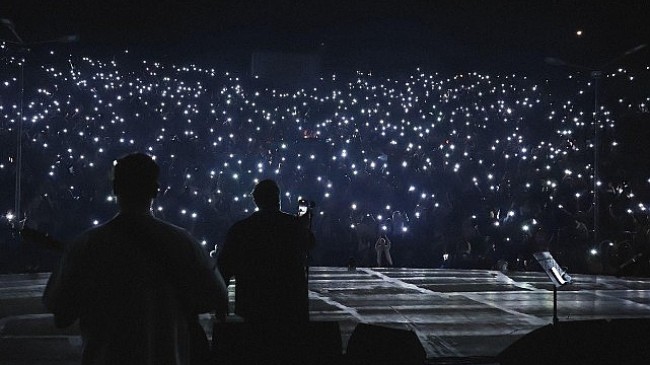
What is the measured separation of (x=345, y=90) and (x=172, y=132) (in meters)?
8.36

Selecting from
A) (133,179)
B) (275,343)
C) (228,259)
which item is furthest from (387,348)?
(133,179)

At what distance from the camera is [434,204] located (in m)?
22.0

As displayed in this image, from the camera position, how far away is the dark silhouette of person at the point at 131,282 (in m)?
3.14

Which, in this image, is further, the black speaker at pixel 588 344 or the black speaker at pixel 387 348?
the black speaker at pixel 387 348

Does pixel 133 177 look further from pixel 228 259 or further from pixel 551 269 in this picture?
pixel 551 269

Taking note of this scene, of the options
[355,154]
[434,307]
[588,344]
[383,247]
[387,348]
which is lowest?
[434,307]

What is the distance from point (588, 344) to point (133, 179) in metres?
3.74

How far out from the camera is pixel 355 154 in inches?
970

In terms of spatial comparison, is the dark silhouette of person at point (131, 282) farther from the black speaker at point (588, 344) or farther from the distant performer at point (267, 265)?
the black speaker at point (588, 344)

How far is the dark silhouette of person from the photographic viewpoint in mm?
3139

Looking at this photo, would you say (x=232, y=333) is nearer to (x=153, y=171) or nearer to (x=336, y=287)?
(x=153, y=171)

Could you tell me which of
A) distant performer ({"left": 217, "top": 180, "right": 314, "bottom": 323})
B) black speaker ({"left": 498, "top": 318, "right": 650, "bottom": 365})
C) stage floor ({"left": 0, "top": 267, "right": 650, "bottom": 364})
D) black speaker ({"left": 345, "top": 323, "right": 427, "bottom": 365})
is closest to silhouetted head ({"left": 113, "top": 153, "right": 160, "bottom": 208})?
distant performer ({"left": 217, "top": 180, "right": 314, "bottom": 323})

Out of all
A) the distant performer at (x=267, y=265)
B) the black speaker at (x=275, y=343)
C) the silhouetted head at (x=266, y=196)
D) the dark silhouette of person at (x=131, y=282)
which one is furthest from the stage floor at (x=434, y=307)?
the dark silhouette of person at (x=131, y=282)

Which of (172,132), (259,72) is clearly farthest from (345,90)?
(172,132)
